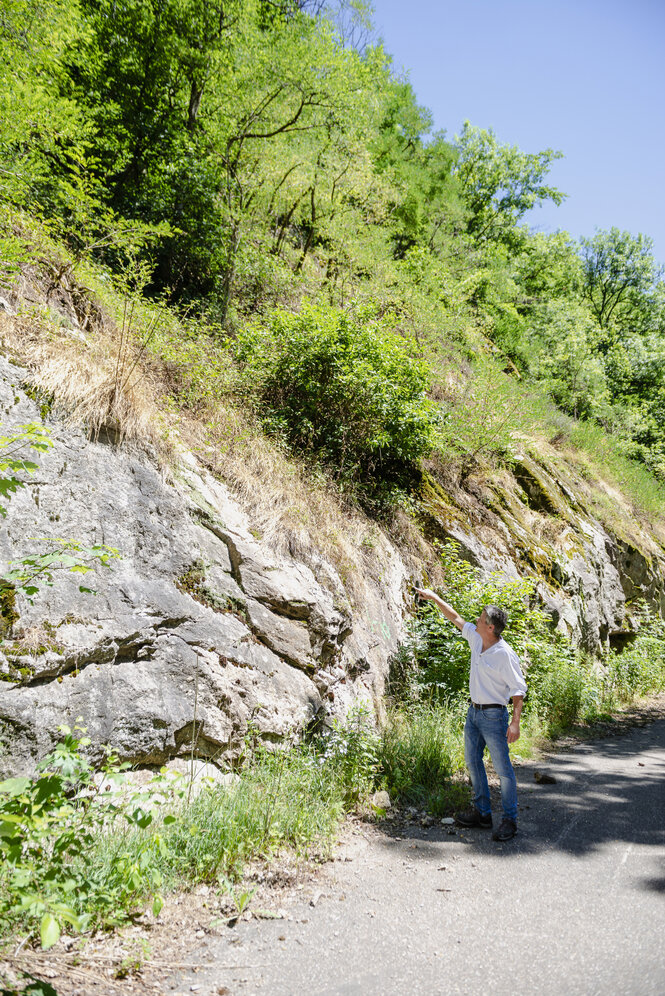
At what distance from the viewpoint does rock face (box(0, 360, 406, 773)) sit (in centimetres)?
379

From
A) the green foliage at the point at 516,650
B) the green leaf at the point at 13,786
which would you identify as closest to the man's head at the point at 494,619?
the green foliage at the point at 516,650

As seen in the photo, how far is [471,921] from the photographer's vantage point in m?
3.29

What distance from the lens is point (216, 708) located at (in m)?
4.57

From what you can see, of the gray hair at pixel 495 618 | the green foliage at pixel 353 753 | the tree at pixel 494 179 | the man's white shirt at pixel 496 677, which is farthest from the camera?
the tree at pixel 494 179

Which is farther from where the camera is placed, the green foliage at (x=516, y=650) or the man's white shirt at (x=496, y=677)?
the green foliage at (x=516, y=650)

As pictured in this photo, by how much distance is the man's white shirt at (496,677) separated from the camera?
4648 mm

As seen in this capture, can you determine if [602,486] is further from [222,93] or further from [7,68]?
[7,68]

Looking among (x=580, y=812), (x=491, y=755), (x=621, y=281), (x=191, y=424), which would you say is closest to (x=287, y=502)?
(x=191, y=424)

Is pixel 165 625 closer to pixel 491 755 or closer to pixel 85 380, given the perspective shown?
pixel 85 380

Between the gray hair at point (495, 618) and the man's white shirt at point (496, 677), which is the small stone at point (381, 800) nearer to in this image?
the man's white shirt at point (496, 677)

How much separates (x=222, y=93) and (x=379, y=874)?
12.5 metres

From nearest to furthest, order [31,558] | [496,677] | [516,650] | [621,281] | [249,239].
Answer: [31,558] < [496,677] < [516,650] < [249,239] < [621,281]

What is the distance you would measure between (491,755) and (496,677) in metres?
0.63

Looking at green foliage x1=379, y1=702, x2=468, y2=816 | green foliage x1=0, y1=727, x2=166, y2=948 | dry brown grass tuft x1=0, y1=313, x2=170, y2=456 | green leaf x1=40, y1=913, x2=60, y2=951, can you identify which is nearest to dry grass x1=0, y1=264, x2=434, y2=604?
dry brown grass tuft x1=0, y1=313, x2=170, y2=456
